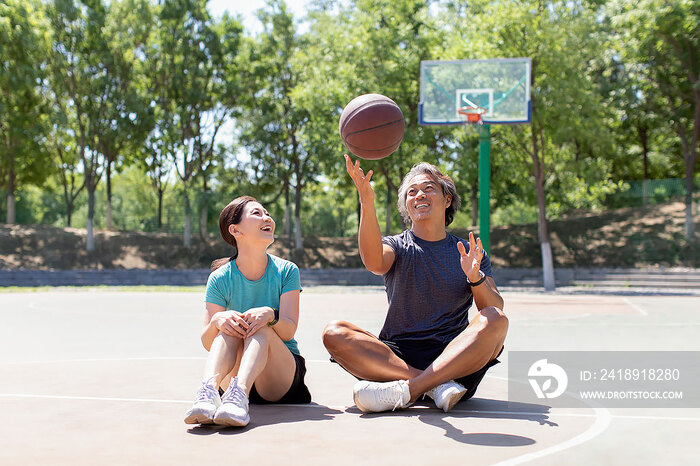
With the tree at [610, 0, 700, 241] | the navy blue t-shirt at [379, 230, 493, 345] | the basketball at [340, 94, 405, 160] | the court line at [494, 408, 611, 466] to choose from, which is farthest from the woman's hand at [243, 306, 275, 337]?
the tree at [610, 0, 700, 241]

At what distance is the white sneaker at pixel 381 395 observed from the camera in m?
4.53

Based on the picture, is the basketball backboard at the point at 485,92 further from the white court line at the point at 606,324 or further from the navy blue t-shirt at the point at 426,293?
the navy blue t-shirt at the point at 426,293

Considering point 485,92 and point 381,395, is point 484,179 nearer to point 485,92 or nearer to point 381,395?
point 485,92

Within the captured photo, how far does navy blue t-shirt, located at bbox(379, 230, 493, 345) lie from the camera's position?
4.83 m

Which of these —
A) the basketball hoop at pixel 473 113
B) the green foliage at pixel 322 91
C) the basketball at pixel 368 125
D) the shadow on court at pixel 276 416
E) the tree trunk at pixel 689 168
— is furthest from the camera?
the tree trunk at pixel 689 168

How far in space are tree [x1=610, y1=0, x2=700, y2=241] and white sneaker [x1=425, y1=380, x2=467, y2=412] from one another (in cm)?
2343

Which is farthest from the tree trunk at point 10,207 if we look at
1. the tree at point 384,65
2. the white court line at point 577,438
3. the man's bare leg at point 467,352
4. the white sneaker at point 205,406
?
the white court line at point 577,438

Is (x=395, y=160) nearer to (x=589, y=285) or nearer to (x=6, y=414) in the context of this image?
(x=589, y=285)

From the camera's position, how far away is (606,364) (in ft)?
23.4

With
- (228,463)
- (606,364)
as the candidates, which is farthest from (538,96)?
(228,463)

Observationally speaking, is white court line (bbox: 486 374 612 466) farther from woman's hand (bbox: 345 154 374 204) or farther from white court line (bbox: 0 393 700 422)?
woman's hand (bbox: 345 154 374 204)

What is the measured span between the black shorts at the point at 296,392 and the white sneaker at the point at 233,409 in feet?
2.31

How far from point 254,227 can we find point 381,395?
1332 millimetres

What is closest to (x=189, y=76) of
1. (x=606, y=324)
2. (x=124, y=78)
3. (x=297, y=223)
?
(x=124, y=78)
